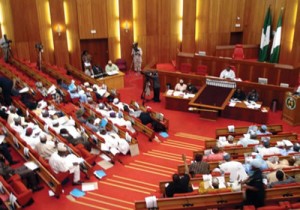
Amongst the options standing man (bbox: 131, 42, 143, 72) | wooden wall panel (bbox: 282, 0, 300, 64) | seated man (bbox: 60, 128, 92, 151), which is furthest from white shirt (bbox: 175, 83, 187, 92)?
seated man (bbox: 60, 128, 92, 151)

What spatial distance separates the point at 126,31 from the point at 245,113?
7212 millimetres

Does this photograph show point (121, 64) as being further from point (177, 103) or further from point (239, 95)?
point (239, 95)

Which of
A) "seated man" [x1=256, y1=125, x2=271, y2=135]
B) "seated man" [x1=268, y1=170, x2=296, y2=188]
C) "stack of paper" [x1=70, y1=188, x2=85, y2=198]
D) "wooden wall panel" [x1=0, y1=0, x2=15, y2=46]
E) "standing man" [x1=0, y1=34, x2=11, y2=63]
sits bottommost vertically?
A: "stack of paper" [x1=70, y1=188, x2=85, y2=198]

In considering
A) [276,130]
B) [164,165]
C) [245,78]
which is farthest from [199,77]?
[164,165]

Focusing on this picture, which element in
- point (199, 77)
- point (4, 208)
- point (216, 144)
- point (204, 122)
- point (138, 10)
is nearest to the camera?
point (4, 208)

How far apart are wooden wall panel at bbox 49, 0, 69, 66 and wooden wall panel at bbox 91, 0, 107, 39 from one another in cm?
135

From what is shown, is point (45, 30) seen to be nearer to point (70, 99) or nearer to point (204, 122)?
point (70, 99)

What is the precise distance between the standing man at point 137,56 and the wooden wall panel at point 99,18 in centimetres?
144

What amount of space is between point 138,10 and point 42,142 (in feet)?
32.5

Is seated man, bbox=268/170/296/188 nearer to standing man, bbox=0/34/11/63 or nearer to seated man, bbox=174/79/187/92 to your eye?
seated man, bbox=174/79/187/92

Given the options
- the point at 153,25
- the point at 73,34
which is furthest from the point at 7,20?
the point at 153,25

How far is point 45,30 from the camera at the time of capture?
15016mm

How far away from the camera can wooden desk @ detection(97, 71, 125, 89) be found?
14140mm

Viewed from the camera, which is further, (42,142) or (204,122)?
(204,122)
